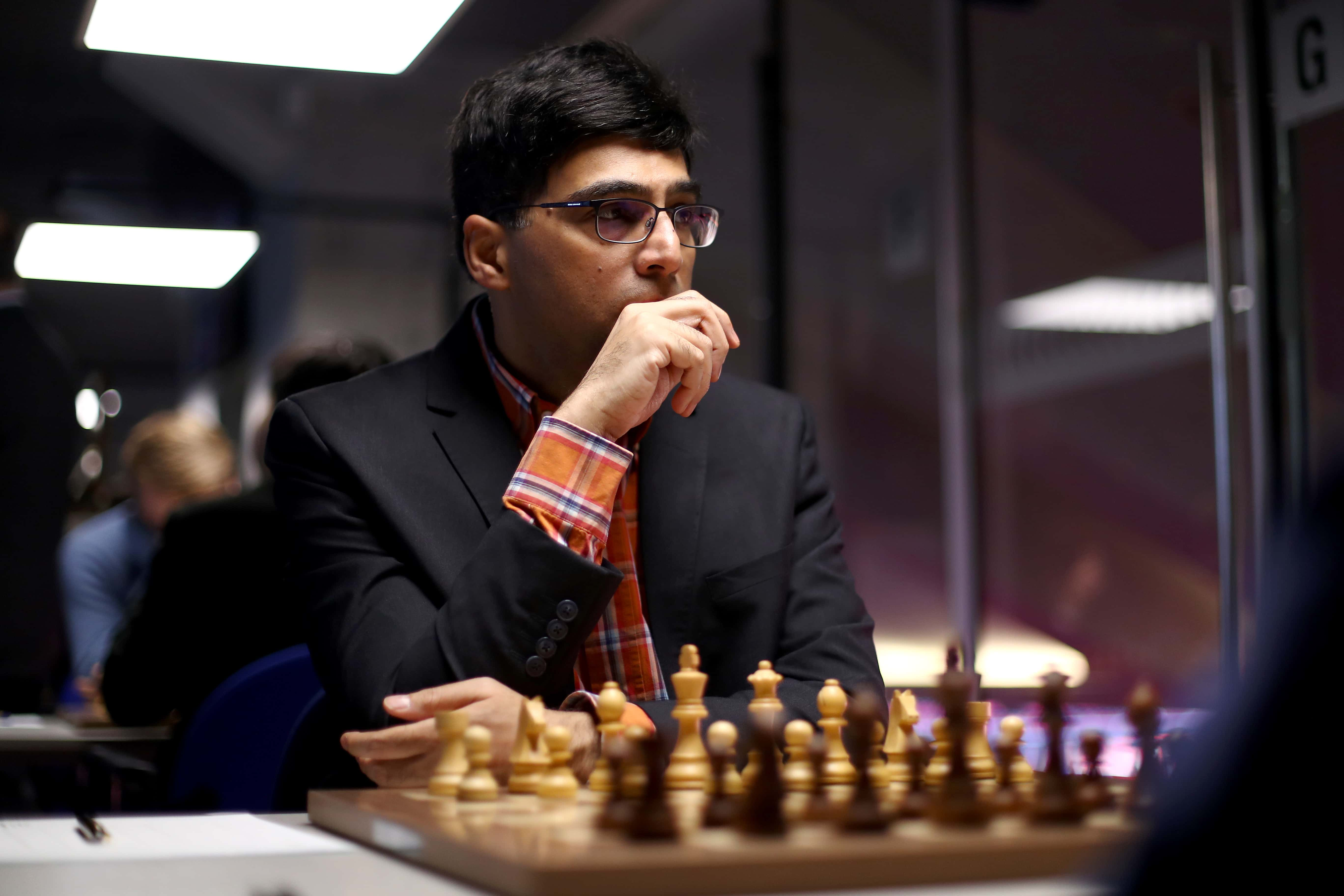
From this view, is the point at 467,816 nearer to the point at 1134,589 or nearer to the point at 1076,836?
the point at 1076,836

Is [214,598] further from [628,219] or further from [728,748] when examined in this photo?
[728,748]

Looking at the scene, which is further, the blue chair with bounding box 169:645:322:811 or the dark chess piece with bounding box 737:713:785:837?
the blue chair with bounding box 169:645:322:811

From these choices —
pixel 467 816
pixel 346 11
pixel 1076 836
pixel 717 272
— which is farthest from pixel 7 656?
pixel 717 272

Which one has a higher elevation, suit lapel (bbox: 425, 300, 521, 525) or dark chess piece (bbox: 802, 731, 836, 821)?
suit lapel (bbox: 425, 300, 521, 525)

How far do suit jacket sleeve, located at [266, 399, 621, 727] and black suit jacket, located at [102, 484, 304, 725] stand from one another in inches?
41.7

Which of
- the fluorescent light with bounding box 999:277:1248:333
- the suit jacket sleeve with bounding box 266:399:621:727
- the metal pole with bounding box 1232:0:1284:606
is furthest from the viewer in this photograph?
the fluorescent light with bounding box 999:277:1248:333

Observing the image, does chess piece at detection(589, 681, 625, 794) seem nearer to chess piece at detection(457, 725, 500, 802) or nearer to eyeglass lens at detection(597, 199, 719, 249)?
chess piece at detection(457, 725, 500, 802)

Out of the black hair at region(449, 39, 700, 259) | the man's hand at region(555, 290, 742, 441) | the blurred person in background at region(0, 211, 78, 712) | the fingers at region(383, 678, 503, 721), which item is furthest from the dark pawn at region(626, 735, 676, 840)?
the blurred person in background at region(0, 211, 78, 712)

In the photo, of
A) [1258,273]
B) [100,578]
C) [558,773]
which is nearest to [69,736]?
[100,578]

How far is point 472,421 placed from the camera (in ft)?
5.52

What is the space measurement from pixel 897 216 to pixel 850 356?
0.70m

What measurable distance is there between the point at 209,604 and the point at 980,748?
199 cm

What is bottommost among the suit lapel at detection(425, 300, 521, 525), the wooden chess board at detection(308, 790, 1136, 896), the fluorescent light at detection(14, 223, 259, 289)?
the wooden chess board at detection(308, 790, 1136, 896)

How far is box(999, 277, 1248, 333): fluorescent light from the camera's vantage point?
3.70 metres
